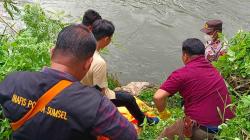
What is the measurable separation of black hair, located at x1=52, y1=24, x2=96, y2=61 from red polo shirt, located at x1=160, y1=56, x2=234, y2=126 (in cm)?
246

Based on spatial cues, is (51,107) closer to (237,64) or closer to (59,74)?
(59,74)

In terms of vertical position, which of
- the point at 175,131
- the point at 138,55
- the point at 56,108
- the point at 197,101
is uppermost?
the point at 56,108

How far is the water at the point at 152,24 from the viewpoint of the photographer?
1031 cm

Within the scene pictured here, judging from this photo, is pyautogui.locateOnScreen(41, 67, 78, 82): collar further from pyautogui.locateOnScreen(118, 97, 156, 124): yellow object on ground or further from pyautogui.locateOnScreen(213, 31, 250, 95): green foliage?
pyautogui.locateOnScreen(213, 31, 250, 95): green foliage

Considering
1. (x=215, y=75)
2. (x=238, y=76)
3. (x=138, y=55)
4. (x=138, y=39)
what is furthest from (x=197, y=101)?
(x=138, y=39)

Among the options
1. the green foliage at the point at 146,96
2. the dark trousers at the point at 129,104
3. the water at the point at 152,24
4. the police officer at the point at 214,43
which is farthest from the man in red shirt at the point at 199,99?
the water at the point at 152,24

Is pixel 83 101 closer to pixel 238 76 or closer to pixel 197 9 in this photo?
pixel 238 76

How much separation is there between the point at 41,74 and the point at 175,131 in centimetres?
279

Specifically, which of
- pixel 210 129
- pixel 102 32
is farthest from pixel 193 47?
pixel 102 32

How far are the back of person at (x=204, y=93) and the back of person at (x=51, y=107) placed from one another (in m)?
2.64

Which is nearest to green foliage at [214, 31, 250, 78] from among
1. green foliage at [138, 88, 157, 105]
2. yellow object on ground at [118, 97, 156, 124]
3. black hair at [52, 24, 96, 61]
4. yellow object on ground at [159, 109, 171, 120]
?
yellow object on ground at [159, 109, 171, 120]

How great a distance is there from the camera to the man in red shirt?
5.14m

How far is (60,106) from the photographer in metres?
2.63

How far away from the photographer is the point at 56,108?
263cm
